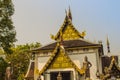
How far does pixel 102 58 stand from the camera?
24828 mm

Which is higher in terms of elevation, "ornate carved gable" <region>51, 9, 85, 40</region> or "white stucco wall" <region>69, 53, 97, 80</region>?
"ornate carved gable" <region>51, 9, 85, 40</region>

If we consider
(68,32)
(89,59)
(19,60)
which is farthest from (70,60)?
(19,60)

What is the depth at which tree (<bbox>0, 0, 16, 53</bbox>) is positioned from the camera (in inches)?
848

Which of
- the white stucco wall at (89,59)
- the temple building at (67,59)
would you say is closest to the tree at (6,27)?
the temple building at (67,59)

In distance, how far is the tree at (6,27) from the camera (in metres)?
21.5

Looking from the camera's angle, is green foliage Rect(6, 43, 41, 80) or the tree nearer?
the tree

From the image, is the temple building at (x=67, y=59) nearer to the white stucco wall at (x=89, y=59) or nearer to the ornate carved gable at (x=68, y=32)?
the white stucco wall at (x=89, y=59)

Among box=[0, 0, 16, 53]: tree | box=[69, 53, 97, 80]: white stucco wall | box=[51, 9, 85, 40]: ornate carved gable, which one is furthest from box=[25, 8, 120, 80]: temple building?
box=[0, 0, 16, 53]: tree

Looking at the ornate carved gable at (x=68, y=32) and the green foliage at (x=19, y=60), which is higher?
the ornate carved gable at (x=68, y=32)

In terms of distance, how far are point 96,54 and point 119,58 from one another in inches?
90.9

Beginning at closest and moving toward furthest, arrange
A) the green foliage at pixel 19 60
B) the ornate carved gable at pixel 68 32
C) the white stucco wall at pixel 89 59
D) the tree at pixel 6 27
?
the tree at pixel 6 27 → the white stucco wall at pixel 89 59 → the ornate carved gable at pixel 68 32 → the green foliage at pixel 19 60

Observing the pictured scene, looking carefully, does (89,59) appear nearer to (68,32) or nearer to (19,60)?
(68,32)

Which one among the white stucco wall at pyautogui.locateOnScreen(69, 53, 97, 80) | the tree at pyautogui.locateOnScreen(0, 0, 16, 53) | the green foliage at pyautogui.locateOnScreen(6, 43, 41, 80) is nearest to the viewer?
the tree at pyautogui.locateOnScreen(0, 0, 16, 53)

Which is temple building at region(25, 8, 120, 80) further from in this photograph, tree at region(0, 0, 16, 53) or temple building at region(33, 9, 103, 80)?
tree at region(0, 0, 16, 53)
